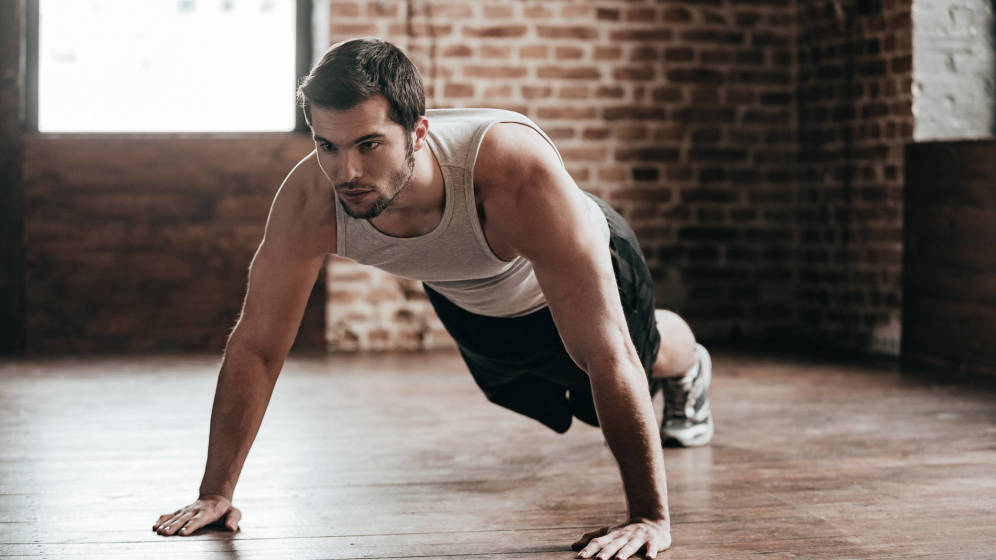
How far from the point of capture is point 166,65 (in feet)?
14.8

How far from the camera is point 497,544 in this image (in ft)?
5.96

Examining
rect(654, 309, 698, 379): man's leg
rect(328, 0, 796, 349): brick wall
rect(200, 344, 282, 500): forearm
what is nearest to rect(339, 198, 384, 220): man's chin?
rect(200, 344, 282, 500): forearm

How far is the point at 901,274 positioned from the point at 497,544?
2.86 meters

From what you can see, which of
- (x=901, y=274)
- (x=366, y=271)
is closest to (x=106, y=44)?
(x=366, y=271)

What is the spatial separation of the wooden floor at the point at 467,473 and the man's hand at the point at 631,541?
1.9 inches

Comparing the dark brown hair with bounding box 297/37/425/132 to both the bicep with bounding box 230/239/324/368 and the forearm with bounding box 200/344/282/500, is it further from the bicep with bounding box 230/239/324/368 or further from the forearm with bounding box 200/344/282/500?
the forearm with bounding box 200/344/282/500

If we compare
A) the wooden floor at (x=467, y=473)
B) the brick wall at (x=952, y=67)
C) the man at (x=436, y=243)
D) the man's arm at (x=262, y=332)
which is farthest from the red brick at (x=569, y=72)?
the man's arm at (x=262, y=332)

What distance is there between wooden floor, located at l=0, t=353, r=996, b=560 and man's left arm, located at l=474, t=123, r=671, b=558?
99 millimetres

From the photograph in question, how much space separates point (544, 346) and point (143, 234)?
2.81m

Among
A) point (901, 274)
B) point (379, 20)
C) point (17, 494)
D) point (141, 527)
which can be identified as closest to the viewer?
point (141, 527)

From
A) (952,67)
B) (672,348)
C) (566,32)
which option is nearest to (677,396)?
(672,348)

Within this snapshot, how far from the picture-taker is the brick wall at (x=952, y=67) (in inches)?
157

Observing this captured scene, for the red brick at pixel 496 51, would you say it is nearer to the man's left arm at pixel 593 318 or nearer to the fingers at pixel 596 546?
the man's left arm at pixel 593 318

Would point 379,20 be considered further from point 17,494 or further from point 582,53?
point 17,494
